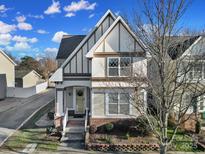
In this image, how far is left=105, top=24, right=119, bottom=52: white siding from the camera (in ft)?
73.4

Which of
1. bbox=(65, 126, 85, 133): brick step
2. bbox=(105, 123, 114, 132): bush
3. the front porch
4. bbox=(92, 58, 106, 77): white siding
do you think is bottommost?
bbox=(65, 126, 85, 133): brick step

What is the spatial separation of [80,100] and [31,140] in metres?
6.06

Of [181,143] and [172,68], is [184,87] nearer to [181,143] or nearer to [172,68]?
[172,68]

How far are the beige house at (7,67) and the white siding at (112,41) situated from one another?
29464mm

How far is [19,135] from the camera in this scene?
22.8 metres

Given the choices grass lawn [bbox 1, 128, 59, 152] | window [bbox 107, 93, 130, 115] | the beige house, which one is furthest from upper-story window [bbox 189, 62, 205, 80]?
the beige house

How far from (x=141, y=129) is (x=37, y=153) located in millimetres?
7820

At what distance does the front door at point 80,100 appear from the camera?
84.0 ft

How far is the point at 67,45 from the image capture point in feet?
106

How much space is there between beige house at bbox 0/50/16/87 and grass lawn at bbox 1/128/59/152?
84.1 ft

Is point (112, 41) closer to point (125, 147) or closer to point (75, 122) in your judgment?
point (75, 122)

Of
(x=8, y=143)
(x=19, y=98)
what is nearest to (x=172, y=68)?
(x=8, y=143)

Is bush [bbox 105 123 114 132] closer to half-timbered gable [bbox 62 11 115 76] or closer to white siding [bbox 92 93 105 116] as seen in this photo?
white siding [bbox 92 93 105 116]

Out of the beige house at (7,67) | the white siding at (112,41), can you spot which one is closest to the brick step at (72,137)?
the white siding at (112,41)
